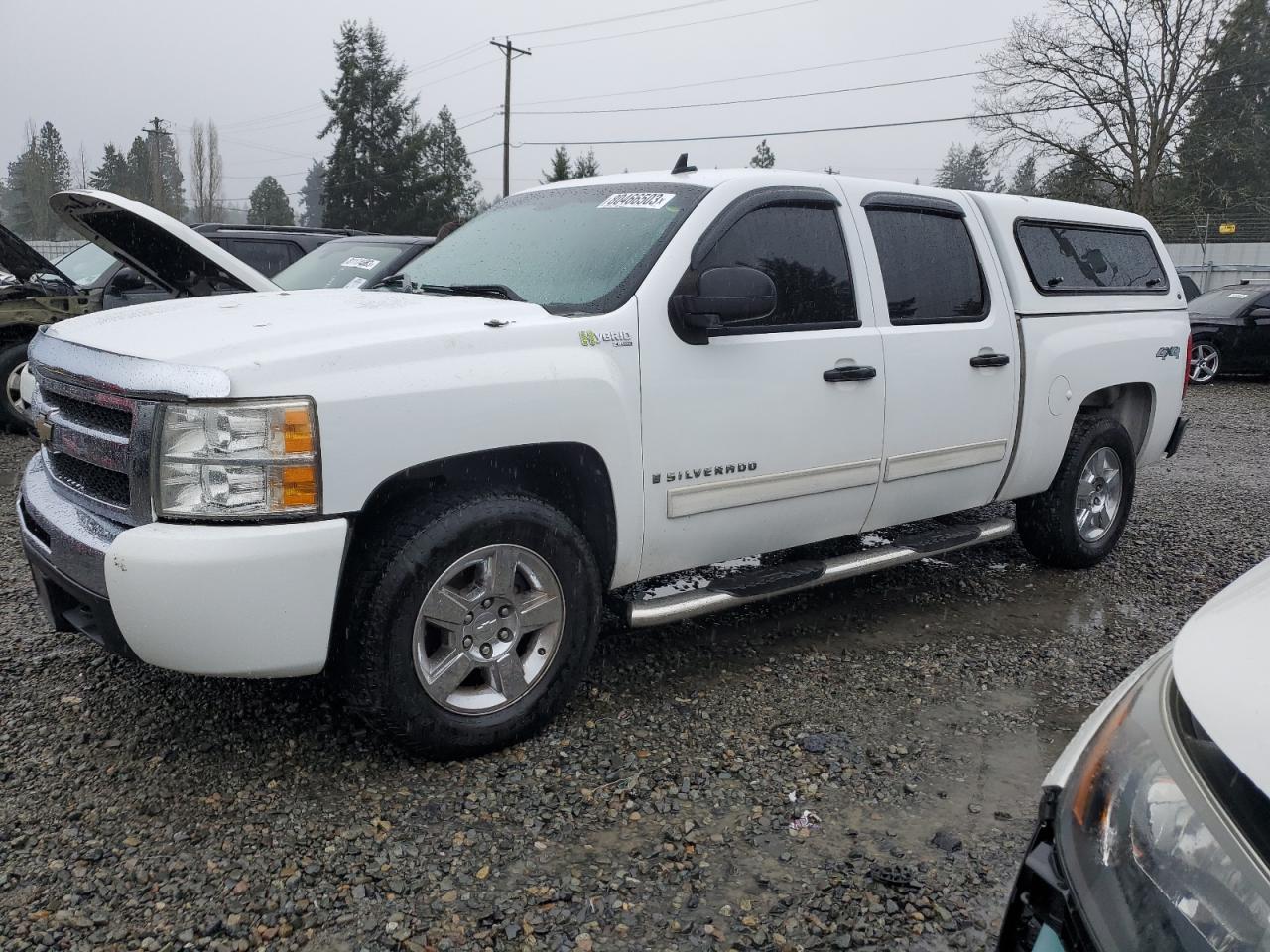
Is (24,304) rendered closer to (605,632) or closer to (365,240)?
(365,240)

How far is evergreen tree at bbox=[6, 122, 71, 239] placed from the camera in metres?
64.0

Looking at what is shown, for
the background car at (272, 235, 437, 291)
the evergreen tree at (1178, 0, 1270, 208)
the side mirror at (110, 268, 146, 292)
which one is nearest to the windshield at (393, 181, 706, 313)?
the background car at (272, 235, 437, 291)

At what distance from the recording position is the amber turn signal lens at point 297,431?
8.82 feet

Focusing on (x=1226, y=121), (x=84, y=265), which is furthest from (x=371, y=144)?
(x=84, y=265)

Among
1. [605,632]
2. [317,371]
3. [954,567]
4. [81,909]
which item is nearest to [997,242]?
[954,567]

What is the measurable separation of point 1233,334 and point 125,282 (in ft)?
47.5

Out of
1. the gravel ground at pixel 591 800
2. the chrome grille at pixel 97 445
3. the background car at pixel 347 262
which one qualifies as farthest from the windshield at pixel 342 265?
the chrome grille at pixel 97 445

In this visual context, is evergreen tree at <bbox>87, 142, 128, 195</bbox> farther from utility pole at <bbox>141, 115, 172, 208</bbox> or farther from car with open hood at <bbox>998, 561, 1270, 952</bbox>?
car with open hood at <bbox>998, 561, 1270, 952</bbox>

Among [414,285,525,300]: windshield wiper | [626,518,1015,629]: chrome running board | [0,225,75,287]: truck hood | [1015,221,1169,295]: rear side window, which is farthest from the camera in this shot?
[0,225,75,287]: truck hood

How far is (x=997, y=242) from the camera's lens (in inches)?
191

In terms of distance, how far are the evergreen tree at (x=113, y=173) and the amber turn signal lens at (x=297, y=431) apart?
86143 millimetres

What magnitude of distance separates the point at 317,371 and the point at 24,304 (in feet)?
23.4

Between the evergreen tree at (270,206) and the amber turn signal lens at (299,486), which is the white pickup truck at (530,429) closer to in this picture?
the amber turn signal lens at (299,486)

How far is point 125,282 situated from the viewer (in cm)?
877
